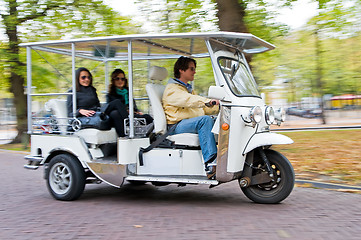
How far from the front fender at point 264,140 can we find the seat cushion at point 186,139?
0.75 meters

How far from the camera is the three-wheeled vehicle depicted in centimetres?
591

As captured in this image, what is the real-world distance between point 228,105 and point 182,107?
2.89 ft

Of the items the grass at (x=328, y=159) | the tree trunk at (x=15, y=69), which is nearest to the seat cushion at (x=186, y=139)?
the grass at (x=328, y=159)

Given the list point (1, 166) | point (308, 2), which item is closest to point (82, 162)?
point (1, 166)

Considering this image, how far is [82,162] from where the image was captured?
6.69 metres

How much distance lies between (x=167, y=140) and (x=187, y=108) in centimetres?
62

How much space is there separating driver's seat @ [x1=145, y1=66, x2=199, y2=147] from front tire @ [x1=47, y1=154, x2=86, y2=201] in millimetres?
1393

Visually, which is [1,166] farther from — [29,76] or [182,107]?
[182,107]

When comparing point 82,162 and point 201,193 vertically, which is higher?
point 82,162

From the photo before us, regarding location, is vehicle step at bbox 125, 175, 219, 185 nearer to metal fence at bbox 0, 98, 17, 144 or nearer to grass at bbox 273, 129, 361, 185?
grass at bbox 273, 129, 361, 185

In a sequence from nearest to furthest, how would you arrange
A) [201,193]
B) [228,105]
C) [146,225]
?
[146,225]
[228,105]
[201,193]

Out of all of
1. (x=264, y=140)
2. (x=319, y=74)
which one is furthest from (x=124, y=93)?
(x=319, y=74)

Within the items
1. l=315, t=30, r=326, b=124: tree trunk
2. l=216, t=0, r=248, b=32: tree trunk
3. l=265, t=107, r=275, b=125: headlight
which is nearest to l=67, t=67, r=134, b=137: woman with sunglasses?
l=265, t=107, r=275, b=125: headlight

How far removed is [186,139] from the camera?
20.6 ft
